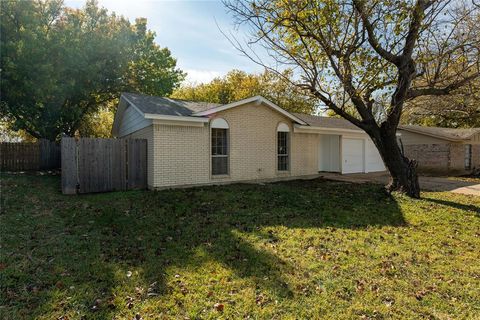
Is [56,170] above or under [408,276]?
above

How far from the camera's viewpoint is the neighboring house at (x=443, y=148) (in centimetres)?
2155

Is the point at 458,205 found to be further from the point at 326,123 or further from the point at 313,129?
the point at 326,123

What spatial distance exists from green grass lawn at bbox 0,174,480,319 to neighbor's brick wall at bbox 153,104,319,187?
7.62ft

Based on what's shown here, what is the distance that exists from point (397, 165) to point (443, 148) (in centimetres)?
1450

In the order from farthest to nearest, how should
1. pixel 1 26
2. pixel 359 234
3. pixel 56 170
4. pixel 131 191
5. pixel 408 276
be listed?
pixel 56 170 → pixel 1 26 → pixel 131 191 → pixel 359 234 → pixel 408 276

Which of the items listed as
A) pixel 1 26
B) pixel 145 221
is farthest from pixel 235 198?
pixel 1 26

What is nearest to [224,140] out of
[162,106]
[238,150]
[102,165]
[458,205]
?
[238,150]

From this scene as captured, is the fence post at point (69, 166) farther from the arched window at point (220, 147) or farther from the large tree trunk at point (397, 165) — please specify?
the large tree trunk at point (397, 165)

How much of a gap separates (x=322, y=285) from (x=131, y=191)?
323 inches

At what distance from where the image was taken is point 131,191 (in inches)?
419

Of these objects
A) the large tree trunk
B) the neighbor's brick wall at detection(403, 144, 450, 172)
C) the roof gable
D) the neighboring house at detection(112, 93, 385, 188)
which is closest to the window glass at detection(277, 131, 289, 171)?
the neighboring house at detection(112, 93, 385, 188)

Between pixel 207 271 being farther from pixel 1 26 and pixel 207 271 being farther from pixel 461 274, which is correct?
pixel 1 26

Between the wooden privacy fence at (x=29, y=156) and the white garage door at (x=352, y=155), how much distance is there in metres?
16.4

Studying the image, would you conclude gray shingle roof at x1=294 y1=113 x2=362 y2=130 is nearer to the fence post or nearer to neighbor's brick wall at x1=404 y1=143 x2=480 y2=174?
neighbor's brick wall at x1=404 y1=143 x2=480 y2=174
